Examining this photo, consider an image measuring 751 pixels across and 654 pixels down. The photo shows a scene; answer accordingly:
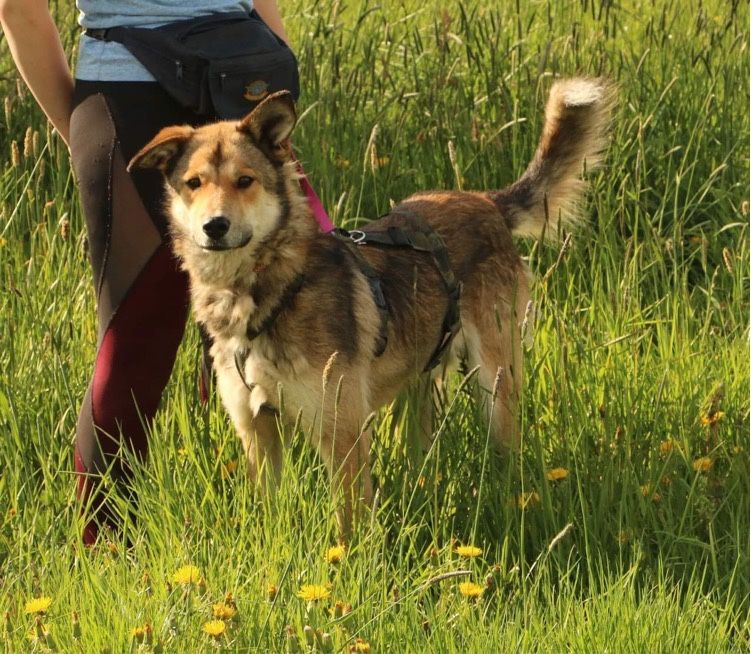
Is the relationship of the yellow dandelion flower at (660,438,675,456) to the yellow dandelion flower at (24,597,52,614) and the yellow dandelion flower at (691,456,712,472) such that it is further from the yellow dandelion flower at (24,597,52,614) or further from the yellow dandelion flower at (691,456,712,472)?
the yellow dandelion flower at (24,597,52,614)

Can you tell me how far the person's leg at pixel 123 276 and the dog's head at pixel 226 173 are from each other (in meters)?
0.09

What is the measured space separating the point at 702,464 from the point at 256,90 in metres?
1.70

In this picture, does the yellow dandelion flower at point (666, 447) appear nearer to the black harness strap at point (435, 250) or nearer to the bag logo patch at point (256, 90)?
the black harness strap at point (435, 250)

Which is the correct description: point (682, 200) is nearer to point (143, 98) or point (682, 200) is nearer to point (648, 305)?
point (648, 305)

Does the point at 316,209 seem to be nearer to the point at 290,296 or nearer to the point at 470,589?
the point at 290,296

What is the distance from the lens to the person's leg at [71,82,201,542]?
363cm

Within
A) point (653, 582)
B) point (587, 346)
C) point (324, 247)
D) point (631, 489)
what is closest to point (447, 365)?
point (587, 346)

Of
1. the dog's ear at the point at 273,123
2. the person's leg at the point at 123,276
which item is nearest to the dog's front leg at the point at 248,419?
the person's leg at the point at 123,276

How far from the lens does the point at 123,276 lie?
3.70 m

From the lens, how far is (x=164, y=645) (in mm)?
2791

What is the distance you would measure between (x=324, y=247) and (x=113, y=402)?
2.60 feet

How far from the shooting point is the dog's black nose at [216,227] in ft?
11.6

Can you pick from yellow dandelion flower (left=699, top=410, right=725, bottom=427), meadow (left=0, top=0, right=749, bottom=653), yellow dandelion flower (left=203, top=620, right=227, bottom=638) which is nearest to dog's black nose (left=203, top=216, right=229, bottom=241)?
meadow (left=0, top=0, right=749, bottom=653)

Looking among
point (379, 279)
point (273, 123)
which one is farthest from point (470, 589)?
point (273, 123)
